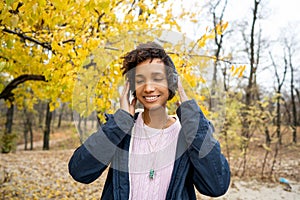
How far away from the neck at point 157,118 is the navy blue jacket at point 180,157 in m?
0.08

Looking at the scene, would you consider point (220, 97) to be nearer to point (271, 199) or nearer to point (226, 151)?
point (271, 199)

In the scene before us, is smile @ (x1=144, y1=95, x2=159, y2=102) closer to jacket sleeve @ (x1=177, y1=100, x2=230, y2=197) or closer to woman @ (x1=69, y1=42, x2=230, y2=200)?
woman @ (x1=69, y1=42, x2=230, y2=200)

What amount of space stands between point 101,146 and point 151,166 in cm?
24

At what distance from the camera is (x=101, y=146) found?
1.15 meters

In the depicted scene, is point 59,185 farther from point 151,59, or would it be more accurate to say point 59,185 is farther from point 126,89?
point 151,59

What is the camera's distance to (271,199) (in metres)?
6.78

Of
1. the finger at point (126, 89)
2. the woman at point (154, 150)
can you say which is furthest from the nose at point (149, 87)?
the finger at point (126, 89)

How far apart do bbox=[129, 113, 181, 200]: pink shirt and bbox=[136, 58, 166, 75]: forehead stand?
32 cm

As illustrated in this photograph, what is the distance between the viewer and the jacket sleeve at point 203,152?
3.65 feet

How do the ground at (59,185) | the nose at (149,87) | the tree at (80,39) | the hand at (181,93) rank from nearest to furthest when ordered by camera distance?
the nose at (149,87), the hand at (181,93), the tree at (80,39), the ground at (59,185)

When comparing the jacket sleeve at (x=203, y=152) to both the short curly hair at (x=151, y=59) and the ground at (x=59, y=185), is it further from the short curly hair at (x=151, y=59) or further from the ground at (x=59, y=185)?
the ground at (x=59, y=185)

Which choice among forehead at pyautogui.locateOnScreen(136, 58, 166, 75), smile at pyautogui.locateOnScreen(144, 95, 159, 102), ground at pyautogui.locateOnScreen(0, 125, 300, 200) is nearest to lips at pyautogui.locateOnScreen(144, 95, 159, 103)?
smile at pyautogui.locateOnScreen(144, 95, 159, 102)

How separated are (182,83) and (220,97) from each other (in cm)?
26

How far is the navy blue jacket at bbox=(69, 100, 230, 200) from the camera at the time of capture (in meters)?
1.12
